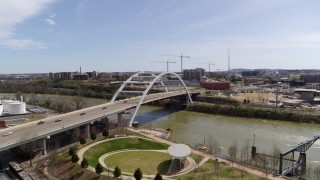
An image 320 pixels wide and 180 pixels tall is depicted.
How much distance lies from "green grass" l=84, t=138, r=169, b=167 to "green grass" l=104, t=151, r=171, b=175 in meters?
1.49

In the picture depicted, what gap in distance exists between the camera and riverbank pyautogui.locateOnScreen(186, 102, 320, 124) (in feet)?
158

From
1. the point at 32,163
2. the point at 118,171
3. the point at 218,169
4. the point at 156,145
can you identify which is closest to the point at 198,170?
the point at 218,169

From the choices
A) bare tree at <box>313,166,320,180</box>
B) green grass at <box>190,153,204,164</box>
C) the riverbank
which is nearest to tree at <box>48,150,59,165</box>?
green grass at <box>190,153,204,164</box>

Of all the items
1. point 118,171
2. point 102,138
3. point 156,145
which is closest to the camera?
point 118,171

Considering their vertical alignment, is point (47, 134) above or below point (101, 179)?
above

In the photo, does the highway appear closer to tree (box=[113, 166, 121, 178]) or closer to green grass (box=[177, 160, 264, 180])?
tree (box=[113, 166, 121, 178])

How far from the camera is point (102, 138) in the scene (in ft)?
106

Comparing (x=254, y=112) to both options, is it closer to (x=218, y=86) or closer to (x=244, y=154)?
(x=244, y=154)

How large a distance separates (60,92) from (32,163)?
7292 centimetres

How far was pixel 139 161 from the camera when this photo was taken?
2592cm

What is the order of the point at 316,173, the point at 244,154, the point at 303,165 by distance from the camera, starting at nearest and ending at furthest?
the point at 316,173
the point at 303,165
the point at 244,154

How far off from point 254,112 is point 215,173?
32180mm

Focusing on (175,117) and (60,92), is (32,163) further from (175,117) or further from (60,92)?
(60,92)

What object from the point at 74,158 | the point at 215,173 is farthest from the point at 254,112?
the point at 74,158
